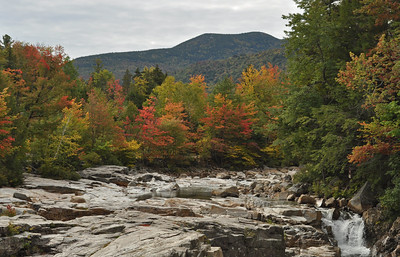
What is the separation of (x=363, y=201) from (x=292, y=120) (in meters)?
6.49

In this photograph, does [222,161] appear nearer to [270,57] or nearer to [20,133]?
[20,133]

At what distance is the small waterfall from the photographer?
1188 centimetres

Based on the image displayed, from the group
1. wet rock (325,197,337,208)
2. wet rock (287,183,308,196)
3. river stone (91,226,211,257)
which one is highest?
river stone (91,226,211,257)

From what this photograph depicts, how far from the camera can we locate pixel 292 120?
19266 millimetres

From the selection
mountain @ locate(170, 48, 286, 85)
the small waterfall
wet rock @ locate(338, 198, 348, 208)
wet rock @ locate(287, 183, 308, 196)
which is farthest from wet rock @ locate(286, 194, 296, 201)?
mountain @ locate(170, 48, 286, 85)

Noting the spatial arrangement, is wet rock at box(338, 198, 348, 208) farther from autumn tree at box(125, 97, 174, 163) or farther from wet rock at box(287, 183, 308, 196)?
autumn tree at box(125, 97, 174, 163)

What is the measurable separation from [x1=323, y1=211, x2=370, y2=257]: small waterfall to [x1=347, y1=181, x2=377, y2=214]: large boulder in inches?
19.2

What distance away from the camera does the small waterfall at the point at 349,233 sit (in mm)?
11884

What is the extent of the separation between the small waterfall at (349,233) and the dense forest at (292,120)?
1.48 metres

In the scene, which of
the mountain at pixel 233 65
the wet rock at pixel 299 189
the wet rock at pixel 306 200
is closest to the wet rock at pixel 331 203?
the wet rock at pixel 306 200

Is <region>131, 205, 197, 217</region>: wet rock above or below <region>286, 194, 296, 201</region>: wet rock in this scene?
above

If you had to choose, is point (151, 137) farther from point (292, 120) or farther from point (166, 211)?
point (166, 211)

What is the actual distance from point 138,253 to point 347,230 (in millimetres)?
10532

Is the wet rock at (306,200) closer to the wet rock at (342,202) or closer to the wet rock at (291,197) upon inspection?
the wet rock at (291,197)
